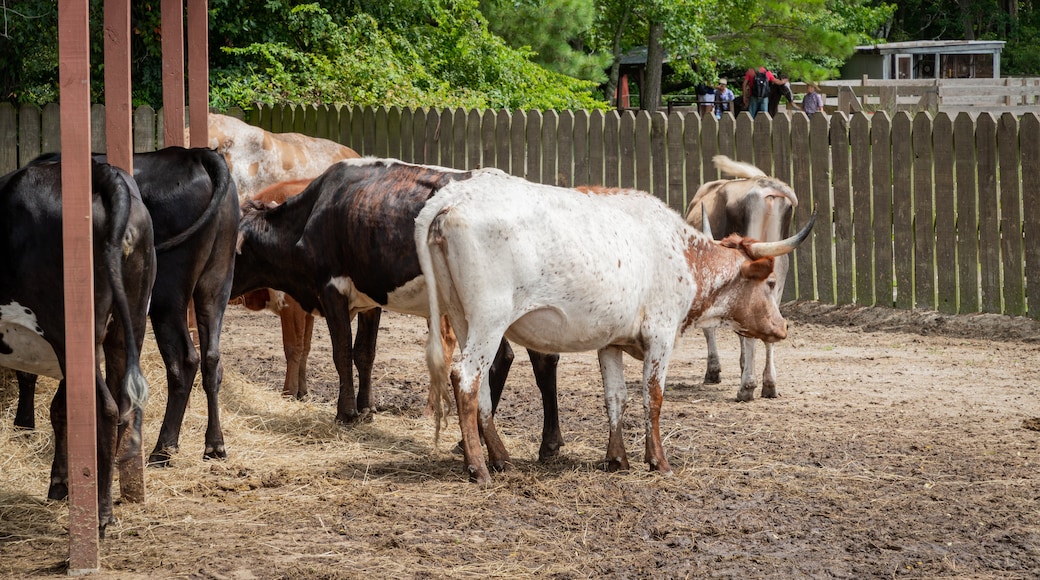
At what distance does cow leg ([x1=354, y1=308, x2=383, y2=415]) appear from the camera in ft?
27.0

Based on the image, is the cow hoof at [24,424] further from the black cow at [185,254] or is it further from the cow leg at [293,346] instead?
the cow leg at [293,346]

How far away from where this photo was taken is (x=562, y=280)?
646 cm

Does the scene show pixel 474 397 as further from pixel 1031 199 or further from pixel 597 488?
pixel 1031 199

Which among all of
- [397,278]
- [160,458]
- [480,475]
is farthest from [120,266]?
[397,278]

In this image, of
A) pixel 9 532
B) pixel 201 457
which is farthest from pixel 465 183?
pixel 9 532

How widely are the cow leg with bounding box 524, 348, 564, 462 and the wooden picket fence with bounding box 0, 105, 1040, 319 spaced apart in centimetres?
342

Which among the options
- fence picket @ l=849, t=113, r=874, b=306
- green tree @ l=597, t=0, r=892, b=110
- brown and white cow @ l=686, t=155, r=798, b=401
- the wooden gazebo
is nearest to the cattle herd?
the wooden gazebo

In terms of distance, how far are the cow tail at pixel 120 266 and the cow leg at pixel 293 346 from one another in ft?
11.4

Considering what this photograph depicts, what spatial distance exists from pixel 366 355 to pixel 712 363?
271 cm

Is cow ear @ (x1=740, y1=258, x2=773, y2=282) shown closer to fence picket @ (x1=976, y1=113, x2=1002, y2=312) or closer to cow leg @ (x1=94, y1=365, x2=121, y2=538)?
cow leg @ (x1=94, y1=365, x2=121, y2=538)

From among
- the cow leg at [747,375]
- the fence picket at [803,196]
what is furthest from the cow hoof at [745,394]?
the fence picket at [803,196]

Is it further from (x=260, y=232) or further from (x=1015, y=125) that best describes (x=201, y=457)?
(x=1015, y=125)

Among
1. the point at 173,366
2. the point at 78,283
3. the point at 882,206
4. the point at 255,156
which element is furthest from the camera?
the point at 255,156

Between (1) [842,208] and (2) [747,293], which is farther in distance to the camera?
(1) [842,208]
